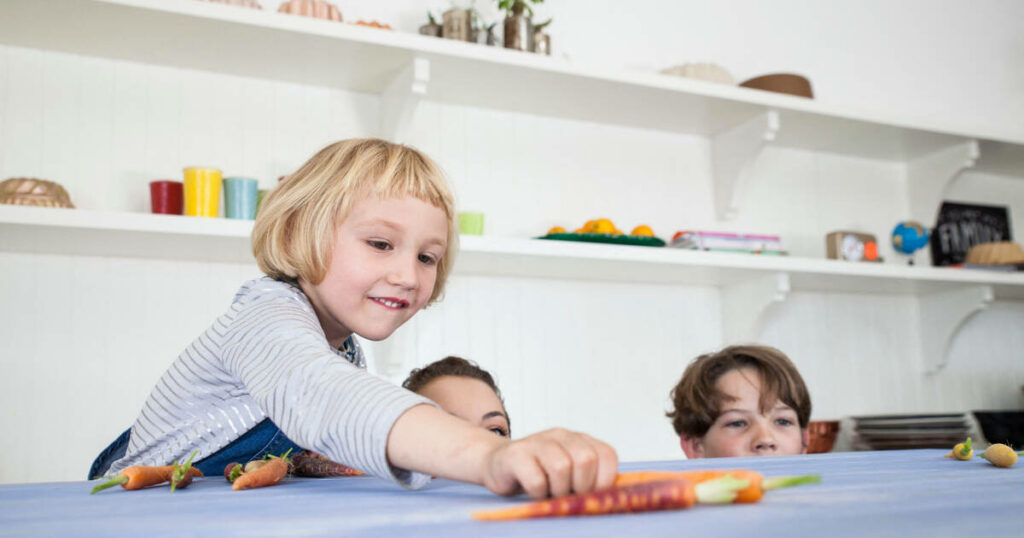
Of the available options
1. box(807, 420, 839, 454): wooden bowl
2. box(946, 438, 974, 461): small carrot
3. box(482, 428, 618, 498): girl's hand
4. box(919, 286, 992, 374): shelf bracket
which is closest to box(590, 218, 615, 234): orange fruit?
box(807, 420, 839, 454): wooden bowl

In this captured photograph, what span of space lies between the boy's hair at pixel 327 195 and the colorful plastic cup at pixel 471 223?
730mm

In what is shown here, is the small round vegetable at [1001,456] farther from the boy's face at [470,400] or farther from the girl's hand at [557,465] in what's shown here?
the boy's face at [470,400]

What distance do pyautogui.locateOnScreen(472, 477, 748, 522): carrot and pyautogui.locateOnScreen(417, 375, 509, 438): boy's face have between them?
719 millimetres

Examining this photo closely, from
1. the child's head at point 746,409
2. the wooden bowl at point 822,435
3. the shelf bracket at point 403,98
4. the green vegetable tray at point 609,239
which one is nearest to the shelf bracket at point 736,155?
the green vegetable tray at point 609,239

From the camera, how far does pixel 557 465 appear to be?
39 cm

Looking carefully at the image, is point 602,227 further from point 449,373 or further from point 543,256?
point 449,373

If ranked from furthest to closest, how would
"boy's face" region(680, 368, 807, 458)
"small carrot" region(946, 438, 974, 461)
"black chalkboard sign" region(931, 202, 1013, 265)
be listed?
"black chalkboard sign" region(931, 202, 1013, 265) < "boy's face" region(680, 368, 807, 458) < "small carrot" region(946, 438, 974, 461)

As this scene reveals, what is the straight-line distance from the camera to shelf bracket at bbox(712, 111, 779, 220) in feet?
6.40

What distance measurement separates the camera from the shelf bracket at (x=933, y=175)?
7.20ft

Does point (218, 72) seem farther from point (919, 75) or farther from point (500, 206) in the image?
point (919, 75)

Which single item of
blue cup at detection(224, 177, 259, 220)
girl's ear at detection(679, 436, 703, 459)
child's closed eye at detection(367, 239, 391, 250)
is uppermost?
blue cup at detection(224, 177, 259, 220)

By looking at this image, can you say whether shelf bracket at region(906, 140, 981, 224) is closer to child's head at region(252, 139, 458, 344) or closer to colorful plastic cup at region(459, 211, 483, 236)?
colorful plastic cup at region(459, 211, 483, 236)

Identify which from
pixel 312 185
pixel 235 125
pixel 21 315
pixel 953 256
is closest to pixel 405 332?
pixel 235 125

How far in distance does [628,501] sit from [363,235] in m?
0.54
